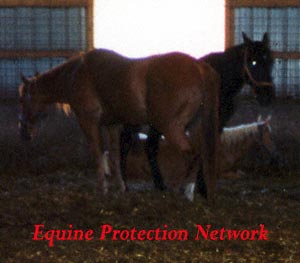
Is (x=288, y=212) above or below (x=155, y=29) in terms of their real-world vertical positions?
below

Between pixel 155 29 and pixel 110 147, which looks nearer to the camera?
pixel 110 147

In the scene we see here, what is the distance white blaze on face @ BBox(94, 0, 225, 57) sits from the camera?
1264 centimetres

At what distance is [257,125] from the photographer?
11789 mm

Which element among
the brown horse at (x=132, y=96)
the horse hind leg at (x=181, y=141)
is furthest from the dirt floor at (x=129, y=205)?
the brown horse at (x=132, y=96)

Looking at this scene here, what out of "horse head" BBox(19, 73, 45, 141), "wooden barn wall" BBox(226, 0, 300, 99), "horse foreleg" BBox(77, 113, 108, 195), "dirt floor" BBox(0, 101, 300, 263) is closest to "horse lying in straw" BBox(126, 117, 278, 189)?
"dirt floor" BBox(0, 101, 300, 263)

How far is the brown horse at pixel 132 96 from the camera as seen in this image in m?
8.96

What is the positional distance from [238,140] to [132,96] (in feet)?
8.78

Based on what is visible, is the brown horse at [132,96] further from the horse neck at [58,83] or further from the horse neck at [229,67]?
the horse neck at [229,67]

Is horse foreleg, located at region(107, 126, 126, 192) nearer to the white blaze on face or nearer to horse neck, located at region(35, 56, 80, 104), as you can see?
horse neck, located at region(35, 56, 80, 104)

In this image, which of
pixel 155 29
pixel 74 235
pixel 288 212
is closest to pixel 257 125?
pixel 155 29

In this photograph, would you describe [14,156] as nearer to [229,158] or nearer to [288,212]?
[229,158]

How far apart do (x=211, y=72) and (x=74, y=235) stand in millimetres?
2653

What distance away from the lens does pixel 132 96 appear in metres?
9.43

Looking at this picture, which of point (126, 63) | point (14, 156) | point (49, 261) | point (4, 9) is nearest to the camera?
point (49, 261)
